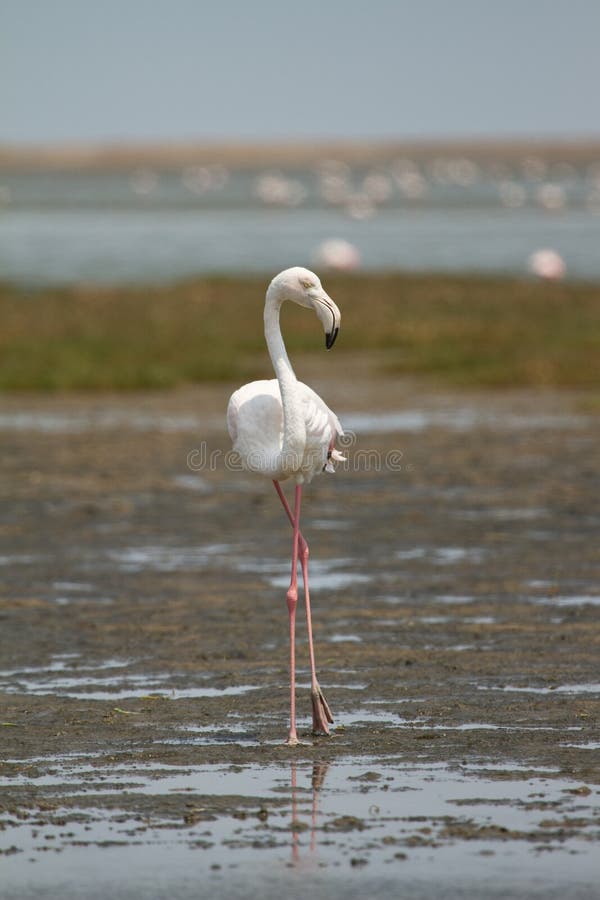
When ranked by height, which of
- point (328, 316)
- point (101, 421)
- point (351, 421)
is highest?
point (328, 316)

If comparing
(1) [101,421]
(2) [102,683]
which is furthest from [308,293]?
(1) [101,421]

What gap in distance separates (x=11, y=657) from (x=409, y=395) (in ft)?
40.9

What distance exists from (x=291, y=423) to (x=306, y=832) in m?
2.25

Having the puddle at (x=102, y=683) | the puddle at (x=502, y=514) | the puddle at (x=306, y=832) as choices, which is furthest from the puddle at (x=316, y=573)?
the puddle at (x=306, y=832)

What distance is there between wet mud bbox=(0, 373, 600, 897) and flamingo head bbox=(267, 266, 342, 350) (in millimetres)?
1708

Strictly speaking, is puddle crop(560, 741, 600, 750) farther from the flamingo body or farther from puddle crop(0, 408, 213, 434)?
puddle crop(0, 408, 213, 434)

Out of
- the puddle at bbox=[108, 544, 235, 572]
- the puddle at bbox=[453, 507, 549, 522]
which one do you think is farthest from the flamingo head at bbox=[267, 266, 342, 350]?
the puddle at bbox=[453, 507, 549, 522]

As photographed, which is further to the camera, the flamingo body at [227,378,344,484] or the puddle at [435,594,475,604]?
the puddle at [435,594,475,604]

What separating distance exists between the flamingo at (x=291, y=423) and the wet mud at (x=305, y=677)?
0.53 m

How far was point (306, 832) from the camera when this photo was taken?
5.93 meters

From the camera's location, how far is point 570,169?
192 m

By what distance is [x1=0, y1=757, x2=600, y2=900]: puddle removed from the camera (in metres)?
5.43

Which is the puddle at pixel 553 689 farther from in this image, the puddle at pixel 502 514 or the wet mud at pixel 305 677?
the puddle at pixel 502 514

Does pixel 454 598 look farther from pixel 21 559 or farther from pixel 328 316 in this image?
pixel 21 559
